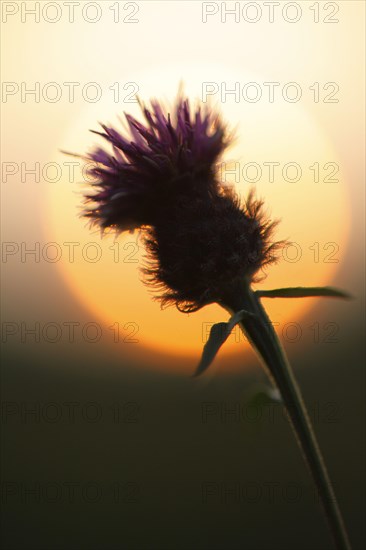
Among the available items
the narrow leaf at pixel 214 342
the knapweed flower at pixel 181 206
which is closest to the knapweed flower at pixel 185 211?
the knapweed flower at pixel 181 206

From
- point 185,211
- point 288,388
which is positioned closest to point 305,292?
point 288,388

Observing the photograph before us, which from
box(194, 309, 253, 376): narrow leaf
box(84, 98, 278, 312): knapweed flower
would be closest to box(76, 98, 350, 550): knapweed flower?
box(84, 98, 278, 312): knapweed flower

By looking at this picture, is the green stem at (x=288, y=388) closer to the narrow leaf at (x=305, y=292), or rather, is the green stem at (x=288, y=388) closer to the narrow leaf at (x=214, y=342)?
the narrow leaf at (x=305, y=292)

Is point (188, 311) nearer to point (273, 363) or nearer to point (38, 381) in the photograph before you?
point (273, 363)

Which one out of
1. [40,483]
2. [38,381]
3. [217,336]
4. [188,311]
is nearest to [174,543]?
[40,483]

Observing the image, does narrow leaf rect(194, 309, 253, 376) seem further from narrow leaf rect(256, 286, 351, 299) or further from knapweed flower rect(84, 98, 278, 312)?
knapweed flower rect(84, 98, 278, 312)

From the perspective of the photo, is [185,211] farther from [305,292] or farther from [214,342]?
[214,342]
